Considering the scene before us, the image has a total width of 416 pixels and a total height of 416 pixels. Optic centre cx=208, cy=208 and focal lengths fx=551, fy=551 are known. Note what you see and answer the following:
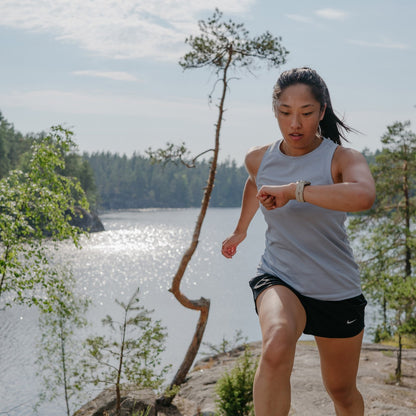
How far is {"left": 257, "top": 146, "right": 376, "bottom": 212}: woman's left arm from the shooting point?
206 cm

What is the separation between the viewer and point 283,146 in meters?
2.57

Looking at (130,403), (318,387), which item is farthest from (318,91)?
(130,403)

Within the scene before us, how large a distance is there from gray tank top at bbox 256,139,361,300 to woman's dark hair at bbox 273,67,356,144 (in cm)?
10

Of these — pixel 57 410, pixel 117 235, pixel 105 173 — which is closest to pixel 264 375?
pixel 57 410

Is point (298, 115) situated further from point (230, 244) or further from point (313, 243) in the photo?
point (230, 244)

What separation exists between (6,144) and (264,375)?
55.1 metres

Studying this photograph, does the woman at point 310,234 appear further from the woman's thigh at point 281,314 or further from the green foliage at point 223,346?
the green foliage at point 223,346

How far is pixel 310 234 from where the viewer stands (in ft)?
7.68

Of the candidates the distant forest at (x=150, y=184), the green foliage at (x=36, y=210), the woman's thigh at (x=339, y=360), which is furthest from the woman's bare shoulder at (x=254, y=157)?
the distant forest at (x=150, y=184)

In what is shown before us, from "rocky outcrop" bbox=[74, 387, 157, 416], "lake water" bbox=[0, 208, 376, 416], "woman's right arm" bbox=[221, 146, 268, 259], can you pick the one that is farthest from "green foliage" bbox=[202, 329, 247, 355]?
"woman's right arm" bbox=[221, 146, 268, 259]

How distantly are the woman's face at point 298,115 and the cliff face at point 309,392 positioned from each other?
467cm

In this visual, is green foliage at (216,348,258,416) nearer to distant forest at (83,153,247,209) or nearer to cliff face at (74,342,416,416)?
cliff face at (74,342,416,416)

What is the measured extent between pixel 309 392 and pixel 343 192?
23.8 feet

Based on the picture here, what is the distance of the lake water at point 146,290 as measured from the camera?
20833 mm
